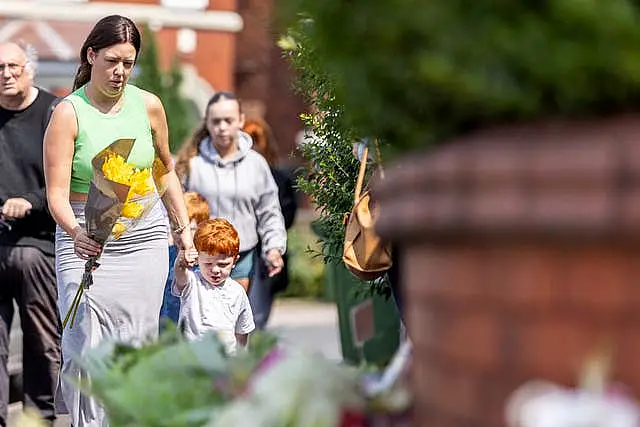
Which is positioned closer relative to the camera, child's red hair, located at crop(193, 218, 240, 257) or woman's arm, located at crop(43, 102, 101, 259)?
woman's arm, located at crop(43, 102, 101, 259)

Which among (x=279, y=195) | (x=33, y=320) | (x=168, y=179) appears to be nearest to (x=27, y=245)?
(x=33, y=320)

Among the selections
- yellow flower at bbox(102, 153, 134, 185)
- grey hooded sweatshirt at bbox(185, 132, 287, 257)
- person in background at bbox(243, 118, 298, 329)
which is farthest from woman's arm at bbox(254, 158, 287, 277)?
yellow flower at bbox(102, 153, 134, 185)

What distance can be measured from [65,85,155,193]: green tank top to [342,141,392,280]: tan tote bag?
822mm

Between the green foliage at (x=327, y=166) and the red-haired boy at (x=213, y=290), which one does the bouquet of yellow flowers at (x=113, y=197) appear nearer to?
the green foliage at (x=327, y=166)

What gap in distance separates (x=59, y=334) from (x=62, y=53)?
17.2 meters

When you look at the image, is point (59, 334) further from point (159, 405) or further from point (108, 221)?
point (159, 405)

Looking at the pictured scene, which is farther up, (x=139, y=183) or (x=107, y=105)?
(x=107, y=105)

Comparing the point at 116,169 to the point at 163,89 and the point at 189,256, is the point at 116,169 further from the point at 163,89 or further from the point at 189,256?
the point at 163,89

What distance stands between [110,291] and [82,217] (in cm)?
30

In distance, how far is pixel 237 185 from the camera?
843 centimetres

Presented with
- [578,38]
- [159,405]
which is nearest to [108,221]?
[159,405]

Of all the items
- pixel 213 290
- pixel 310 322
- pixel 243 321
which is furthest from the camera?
pixel 310 322

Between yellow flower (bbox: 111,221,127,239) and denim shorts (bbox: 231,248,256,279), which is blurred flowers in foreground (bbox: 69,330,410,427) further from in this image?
denim shorts (bbox: 231,248,256,279)

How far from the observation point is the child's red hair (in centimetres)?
689
